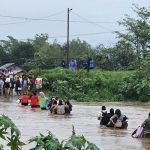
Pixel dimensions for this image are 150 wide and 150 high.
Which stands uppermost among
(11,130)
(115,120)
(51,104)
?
(11,130)

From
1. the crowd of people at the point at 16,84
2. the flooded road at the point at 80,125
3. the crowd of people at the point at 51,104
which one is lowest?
the flooded road at the point at 80,125

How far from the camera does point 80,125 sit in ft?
65.3

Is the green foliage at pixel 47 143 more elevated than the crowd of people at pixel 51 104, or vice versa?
the green foliage at pixel 47 143

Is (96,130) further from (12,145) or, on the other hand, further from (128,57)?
(128,57)

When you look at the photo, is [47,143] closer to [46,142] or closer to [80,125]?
[46,142]

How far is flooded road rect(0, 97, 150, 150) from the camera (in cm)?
1527

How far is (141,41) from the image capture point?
54.9 m

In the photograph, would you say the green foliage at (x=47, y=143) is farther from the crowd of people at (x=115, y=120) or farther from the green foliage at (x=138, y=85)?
the green foliage at (x=138, y=85)

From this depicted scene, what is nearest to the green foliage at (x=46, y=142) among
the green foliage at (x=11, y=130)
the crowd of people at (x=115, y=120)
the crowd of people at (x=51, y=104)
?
the green foliage at (x=11, y=130)

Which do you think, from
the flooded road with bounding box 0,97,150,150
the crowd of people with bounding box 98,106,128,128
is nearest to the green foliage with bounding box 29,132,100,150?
the flooded road with bounding box 0,97,150,150

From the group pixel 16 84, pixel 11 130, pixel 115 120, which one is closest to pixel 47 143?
pixel 11 130

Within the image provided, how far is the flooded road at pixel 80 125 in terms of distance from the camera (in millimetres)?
15267

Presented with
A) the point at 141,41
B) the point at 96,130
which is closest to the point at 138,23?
the point at 141,41

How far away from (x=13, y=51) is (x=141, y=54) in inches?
1078
